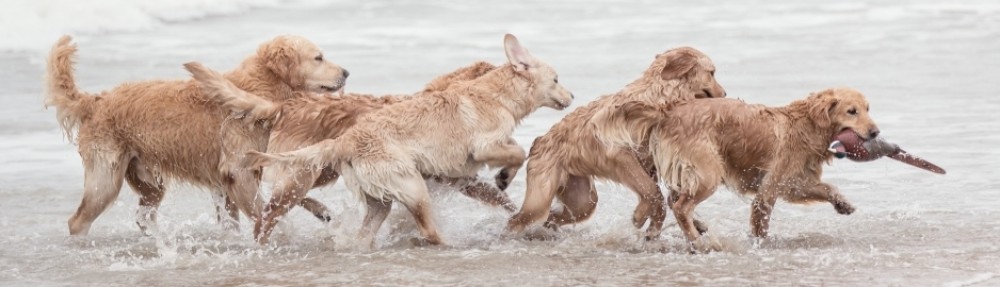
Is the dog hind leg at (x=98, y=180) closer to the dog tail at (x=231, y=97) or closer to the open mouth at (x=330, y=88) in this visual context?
the dog tail at (x=231, y=97)

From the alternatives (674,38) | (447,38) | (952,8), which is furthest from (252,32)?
(952,8)

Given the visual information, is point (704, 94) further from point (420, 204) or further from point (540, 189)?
point (420, 204)

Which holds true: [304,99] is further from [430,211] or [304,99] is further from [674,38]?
[674,38]

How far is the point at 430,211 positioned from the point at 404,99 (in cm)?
71

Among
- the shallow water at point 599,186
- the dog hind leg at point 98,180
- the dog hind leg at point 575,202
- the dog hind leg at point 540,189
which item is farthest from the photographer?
the dog hind leg at point 98,180

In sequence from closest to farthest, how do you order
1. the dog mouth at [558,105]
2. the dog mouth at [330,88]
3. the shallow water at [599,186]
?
the shallow water at [599,186], the dog mouth at [558,105], the dog mouth at [330,88]

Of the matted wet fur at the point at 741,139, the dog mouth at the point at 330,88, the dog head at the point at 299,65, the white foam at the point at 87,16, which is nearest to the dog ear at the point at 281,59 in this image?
the dog head at the point at 299,65

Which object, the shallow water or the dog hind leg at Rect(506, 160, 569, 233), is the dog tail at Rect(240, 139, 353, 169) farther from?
the dog hind leg at Rect(506, 160, 569, 233)

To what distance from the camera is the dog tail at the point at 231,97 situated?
8250 millimetres

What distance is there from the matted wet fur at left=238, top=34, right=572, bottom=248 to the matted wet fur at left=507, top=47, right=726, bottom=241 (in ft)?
0.64

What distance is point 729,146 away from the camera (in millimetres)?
8039

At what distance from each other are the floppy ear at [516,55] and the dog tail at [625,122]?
67cm

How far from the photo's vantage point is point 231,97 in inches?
328

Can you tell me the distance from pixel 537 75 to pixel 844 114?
172 cm
